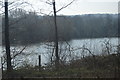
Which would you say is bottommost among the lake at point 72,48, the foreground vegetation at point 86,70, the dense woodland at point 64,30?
the foreground vegetation at point 86,70

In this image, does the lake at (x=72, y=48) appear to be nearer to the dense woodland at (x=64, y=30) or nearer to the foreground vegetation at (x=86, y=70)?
the dense woodland at (x=64, y=30)

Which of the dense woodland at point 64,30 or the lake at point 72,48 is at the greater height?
the dense woodland at point 64,30

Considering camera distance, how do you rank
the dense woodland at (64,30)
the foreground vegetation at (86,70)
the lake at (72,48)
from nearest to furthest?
the foreground vegetation at (86,70), the dense woodland at (64,30), the lake at (72,48)

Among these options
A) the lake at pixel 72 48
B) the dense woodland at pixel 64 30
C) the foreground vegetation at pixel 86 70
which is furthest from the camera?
the lake at pixel 72 48

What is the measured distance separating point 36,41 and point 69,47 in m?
1.64

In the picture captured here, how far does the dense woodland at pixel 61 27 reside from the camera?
8.77 metres

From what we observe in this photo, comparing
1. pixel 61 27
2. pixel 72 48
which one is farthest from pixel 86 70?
pixel 61 27

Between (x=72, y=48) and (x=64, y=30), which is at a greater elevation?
(x=64, y=30)

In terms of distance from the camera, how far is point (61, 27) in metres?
9.58

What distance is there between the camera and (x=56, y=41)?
8.98m

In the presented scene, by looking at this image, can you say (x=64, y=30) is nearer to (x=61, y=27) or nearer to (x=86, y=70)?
(x=61, y=27)

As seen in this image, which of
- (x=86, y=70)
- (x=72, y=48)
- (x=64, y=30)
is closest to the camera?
(x=86, y=70)

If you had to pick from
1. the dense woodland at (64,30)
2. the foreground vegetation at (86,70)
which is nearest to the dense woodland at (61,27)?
the dense woodland at (64,30)

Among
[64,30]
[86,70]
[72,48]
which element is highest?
[64,30]
